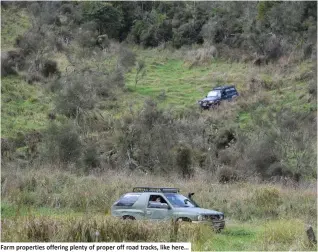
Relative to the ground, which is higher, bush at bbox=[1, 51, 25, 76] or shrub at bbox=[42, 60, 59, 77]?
bush at bbox=[1, 51, 25, 76]

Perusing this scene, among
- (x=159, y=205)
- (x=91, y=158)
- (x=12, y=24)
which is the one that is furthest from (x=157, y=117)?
(x=12, y=24)

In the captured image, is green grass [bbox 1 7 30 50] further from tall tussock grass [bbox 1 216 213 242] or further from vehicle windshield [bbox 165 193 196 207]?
tall tussock grass [bbox 1 216 213 242]

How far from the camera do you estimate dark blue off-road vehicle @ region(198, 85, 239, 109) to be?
41.5 m

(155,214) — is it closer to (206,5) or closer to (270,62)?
(270,62)

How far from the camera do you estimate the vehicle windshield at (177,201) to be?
15531 millimetres

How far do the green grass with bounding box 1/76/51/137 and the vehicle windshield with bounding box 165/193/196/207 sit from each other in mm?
20175

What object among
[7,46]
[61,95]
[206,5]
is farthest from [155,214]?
[206,5]

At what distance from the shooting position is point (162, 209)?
15.3 metres

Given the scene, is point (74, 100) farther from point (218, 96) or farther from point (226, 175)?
point (226, 175)

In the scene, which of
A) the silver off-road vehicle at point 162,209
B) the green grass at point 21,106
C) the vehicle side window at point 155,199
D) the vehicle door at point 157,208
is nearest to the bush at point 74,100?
the green grass at point 21,106

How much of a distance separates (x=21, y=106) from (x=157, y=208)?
26262mm

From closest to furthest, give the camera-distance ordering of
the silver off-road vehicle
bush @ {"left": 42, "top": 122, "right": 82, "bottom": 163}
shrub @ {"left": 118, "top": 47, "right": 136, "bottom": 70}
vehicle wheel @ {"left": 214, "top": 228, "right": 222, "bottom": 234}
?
vehicle wheel @ {"left": 214, "top": 228, "right": 222, "bottom": 234}, the silver off-road vehicle, bush @ {"left": 42, "top": 122, "right": 82, "bottom": 163}, shrub @ {"left": 118, "top": 47, "right": 136, "bottom": 70}
